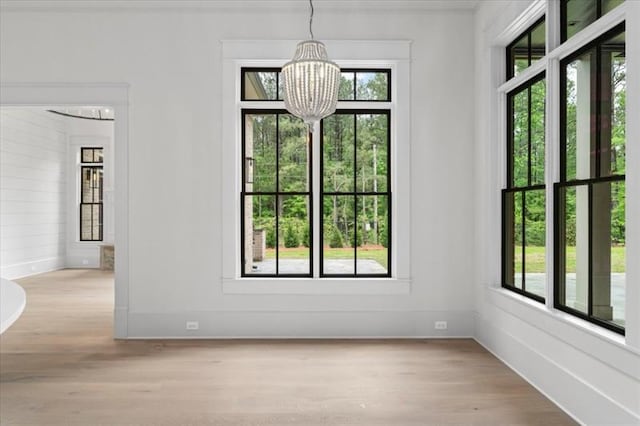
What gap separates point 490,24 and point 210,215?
3.15 m

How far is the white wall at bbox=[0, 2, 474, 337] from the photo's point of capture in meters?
4.62

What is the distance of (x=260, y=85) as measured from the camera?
15.7ft

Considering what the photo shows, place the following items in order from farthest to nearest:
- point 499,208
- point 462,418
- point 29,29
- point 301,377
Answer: point 29,29 → point 499,208 → point 301,377 → point 462,418

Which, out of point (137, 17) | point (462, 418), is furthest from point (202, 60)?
point (462, 418)

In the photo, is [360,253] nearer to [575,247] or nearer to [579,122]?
[575,247]

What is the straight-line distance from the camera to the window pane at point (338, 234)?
15.7 ft

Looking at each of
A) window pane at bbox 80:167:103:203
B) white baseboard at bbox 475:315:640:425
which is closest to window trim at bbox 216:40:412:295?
white baseboard at bbox 475:315:640:425

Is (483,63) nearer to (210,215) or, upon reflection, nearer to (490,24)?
(490,24)

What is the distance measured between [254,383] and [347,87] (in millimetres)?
2956

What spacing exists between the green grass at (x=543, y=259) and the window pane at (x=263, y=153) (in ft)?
7.97

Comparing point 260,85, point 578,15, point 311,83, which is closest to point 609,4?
point 578,15

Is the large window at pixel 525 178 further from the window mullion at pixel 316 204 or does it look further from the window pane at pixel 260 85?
the window pane at pixel 260 85

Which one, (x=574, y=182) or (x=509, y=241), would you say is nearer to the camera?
(x=574, y=182)

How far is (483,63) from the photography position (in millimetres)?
4422
